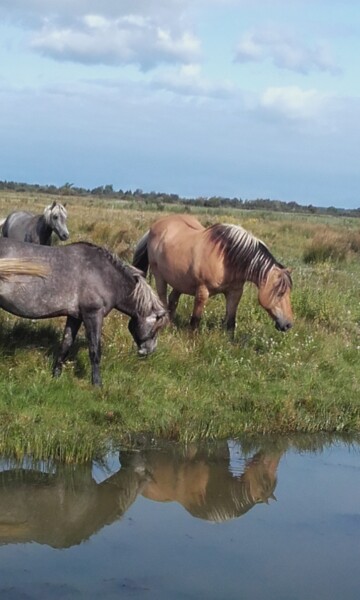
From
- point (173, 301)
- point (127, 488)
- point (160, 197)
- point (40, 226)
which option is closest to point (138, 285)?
point (127, 488)

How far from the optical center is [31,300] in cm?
856

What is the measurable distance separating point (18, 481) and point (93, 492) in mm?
608

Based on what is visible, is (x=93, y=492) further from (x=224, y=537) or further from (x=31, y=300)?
(x=31, y=300)

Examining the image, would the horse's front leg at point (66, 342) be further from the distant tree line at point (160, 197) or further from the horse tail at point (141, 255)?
the distant tree line at point (160, 197)

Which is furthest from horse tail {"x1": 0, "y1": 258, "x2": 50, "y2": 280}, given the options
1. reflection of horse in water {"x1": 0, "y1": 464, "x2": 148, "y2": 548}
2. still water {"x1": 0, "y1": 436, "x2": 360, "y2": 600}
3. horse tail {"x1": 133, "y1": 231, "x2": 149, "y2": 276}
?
horse tail {"x1": 133, "y1": 231, "x2": 149, "y2": 276}

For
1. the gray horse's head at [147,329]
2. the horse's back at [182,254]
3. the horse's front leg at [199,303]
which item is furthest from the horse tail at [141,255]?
the gray horse's head at [147,329]

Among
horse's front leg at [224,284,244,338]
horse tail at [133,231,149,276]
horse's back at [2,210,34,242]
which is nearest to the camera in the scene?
horse's front leg at [224,284,244,338]

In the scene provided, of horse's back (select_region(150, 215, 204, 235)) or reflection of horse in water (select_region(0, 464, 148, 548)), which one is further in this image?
horse's back (select_region(150, 215, 204, 235))

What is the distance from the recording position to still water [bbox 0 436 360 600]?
17.1 ft

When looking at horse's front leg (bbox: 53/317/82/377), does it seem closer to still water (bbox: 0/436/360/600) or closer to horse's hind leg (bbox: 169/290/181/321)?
still water (bbox: 0/436/360/600)

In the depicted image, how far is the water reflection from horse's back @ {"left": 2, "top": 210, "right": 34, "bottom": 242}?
8.42m

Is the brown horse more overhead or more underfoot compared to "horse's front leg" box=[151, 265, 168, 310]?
more overhead

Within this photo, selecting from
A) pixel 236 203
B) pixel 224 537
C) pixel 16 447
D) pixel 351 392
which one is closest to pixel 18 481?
pixel 16 447

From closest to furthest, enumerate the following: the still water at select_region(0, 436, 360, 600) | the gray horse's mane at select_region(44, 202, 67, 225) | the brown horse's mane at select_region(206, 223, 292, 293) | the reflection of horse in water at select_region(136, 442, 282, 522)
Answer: the still water at select_region(0, 436, 360, 600) < the reflection of horse in water at select_region(136, 442, 282, 522) < the brown horse's mane at select_region(206, 223, 292, 293) < the gray horse's mane at select_region(44, 202, 67, 225)
